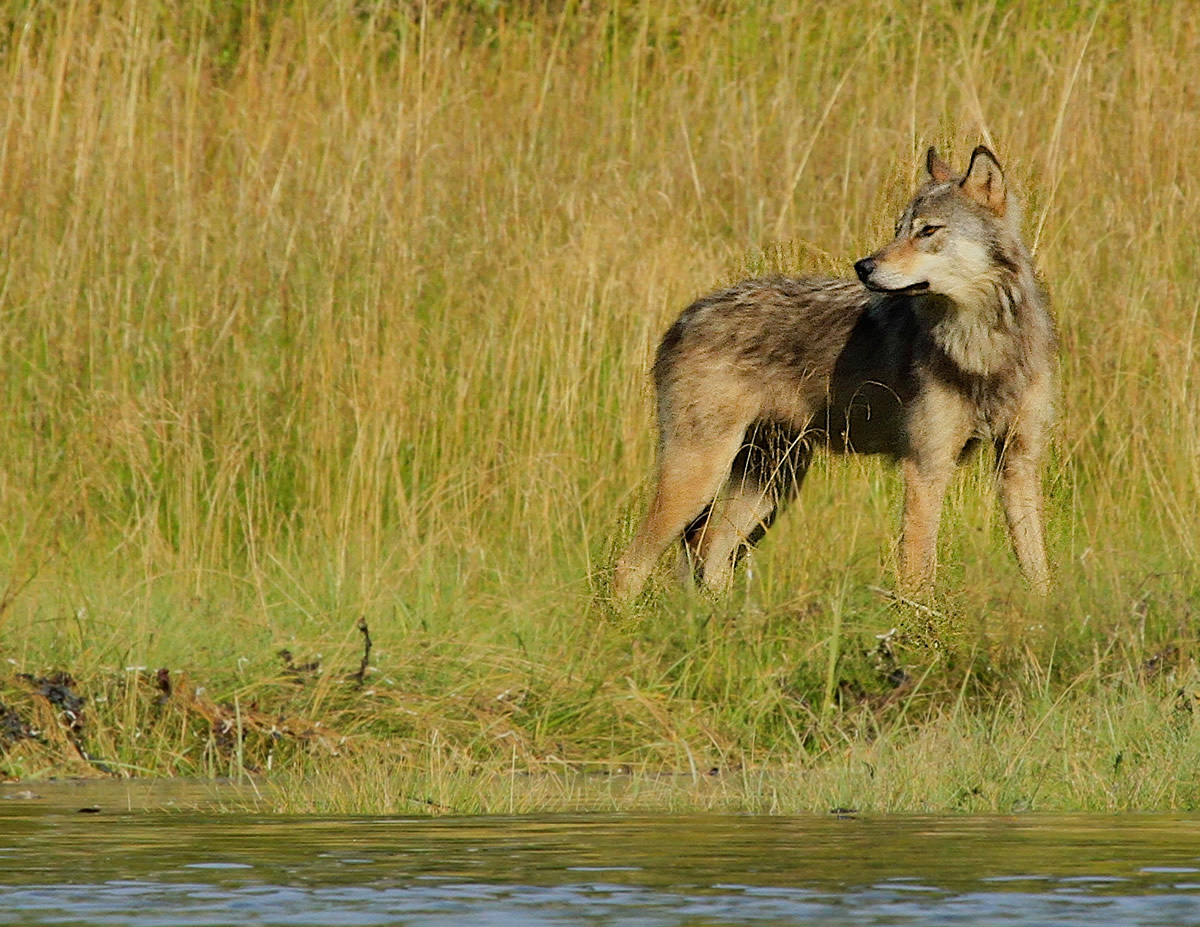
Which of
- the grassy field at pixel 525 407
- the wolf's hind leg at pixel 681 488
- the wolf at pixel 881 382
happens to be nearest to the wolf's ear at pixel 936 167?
the wolf at pixel 881 382

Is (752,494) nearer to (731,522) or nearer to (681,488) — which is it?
(731,522)

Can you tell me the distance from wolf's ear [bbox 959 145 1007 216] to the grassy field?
Result: 1166mm

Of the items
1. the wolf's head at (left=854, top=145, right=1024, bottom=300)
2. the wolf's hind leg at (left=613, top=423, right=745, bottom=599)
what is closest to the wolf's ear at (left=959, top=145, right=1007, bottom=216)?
the wolf's head at (left=854, top=145, right=1024, bottom=300)

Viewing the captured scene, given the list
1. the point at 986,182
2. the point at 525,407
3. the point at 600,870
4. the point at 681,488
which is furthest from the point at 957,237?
the point at 600,870

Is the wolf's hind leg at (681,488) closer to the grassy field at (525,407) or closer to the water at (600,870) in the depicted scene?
the grassy field at (525,407)

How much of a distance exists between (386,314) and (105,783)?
3.80m

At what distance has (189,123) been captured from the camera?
1037cm

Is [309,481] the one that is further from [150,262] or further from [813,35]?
[813,35]

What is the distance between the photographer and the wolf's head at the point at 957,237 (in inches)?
288

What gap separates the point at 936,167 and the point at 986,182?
0.35 m

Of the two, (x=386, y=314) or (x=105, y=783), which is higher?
(x=386, y=314)

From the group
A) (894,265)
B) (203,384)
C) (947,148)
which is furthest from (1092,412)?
(203,384)

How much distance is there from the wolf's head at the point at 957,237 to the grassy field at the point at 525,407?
3.19 feet

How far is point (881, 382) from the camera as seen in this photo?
313 inches
